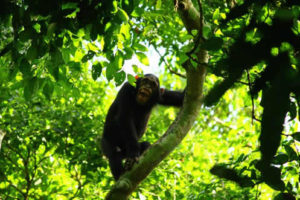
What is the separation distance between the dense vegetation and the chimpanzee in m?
0.23

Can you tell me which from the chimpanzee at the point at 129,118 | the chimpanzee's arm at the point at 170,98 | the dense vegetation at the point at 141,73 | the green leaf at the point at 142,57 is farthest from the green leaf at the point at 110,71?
the chimpanzee's arm at the point at 170,98

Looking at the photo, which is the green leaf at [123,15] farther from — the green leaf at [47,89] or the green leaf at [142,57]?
the green leaf at [47,89]

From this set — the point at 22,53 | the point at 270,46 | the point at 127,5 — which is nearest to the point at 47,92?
the point at 22,53

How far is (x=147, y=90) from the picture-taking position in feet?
23.1

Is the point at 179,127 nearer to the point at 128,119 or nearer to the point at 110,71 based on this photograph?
the point at 110,71

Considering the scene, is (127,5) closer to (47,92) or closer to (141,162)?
(47,92)

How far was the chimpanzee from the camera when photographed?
6.24 m

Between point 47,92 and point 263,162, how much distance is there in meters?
2.53

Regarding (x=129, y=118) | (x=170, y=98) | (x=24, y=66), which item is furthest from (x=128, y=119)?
(x=24, y=66)

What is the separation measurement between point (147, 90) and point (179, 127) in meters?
2.57

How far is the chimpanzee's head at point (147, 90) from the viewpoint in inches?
275

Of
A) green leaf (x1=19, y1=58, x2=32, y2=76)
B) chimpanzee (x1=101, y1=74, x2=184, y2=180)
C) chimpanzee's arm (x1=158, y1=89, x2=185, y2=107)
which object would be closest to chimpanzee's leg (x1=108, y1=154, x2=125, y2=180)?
chimpanzee (x1=101, y1=74, x2=184, y2=180)

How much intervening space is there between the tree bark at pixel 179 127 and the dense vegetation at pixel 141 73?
0.03m

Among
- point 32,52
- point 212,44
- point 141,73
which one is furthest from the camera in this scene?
point 141,73
